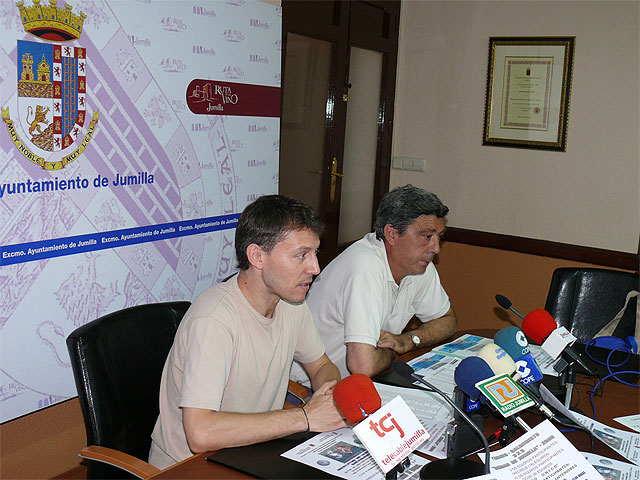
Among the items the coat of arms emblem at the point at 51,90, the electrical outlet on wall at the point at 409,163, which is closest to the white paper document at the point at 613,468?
the coat of arms emblem at the point at 51,90

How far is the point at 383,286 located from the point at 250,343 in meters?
0.76

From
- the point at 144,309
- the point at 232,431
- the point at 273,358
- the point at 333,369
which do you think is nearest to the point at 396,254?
the point at 333,369

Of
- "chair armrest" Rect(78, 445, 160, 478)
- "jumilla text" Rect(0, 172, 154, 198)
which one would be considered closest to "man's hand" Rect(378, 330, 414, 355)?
"chair armrest" Rect(78, 445, 160, 478)

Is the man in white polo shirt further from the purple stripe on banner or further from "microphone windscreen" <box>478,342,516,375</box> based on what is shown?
the purple stripe on banner

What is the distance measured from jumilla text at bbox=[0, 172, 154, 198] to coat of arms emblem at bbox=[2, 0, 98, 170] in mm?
62

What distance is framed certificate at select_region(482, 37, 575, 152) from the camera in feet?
14.1

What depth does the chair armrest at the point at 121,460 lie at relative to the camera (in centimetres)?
162

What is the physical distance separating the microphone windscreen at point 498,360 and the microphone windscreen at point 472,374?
14 cm

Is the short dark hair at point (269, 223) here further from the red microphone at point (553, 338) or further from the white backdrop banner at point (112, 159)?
the white backdrop banner at point (112, 159)

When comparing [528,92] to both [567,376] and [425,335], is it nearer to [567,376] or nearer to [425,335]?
[425,335]

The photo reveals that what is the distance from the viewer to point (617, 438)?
1743mm

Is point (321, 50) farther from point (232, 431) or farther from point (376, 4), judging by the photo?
point (232, 431)

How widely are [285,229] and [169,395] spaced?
54 centimetres

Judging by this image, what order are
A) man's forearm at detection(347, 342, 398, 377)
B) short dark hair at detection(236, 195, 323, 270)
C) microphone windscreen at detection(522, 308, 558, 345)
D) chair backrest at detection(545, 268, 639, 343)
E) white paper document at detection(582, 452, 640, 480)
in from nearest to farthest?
white paper document at detection(582, 452, 640, 480) → short dark hair at detection(236, 195, 323, 270) → microphone windscreen at detection(522, 308, 558, 345) → man's forearm at detection(347, 342, 398, 377) → chair backrest at detection(545, 268, 639, 343)
